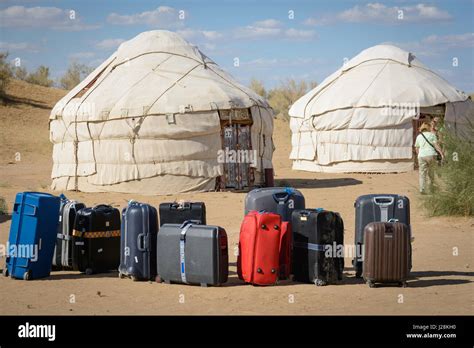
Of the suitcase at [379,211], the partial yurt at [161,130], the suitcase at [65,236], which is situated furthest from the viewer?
the partial yurt at [161,130]

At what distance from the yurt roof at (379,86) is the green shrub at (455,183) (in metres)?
8.80

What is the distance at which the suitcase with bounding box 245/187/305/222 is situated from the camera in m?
8.55

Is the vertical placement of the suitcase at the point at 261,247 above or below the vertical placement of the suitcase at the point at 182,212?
below

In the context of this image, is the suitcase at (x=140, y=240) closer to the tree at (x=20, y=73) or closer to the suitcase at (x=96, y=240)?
the suitcase at (x=96, y=240)

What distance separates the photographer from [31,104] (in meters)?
36.7

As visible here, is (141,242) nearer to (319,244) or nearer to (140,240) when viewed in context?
(140,240)

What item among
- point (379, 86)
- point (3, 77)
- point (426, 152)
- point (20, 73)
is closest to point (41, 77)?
point (20, 73)

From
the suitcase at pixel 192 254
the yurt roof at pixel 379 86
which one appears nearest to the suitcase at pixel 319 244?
the suitcase at pixel 192 254

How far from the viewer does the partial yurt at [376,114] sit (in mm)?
21531

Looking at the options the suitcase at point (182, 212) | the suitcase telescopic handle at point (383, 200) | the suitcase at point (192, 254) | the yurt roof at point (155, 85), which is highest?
the yurt roof at point (155, 85)

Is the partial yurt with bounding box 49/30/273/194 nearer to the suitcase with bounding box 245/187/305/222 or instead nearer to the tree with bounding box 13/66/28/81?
the suitcase with bounding box 245/187/305/222
